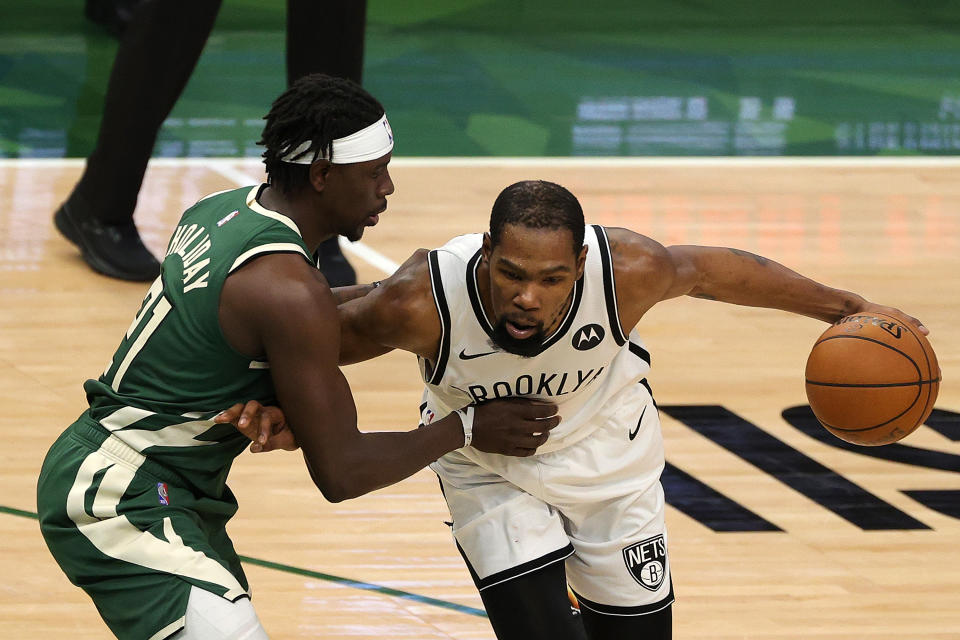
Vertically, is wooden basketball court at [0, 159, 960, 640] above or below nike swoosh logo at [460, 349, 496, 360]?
below

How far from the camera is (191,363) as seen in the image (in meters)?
2.72

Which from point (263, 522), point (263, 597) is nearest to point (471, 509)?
point (263, 597)

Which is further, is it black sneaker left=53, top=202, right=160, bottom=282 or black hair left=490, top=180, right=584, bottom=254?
black sneaker left=53, top=202, right=160, bottom=282

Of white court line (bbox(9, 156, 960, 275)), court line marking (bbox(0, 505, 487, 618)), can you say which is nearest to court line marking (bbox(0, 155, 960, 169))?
white court line (bbox(9, 156, 960, 275))

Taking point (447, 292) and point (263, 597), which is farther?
point (263, 597)

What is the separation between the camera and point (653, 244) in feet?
10.2

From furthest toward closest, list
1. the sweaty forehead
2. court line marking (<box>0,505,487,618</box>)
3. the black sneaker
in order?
the black sneaker < court line marking (<box>0,505,487,618</box>) < the sweaty forehead

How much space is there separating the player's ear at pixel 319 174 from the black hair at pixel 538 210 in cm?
34

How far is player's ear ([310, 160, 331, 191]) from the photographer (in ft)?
9.40

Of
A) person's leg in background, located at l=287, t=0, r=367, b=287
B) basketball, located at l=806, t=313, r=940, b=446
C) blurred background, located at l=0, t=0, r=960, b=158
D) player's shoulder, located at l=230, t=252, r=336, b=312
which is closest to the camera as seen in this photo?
player's shoulder, located at l=230, t=252, r=336, b=312

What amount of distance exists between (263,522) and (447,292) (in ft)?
5.46

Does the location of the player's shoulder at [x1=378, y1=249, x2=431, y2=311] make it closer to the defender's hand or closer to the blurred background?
the defender's hand

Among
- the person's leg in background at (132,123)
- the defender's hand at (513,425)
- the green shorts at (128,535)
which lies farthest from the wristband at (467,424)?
the person's leg in background at (132,123)

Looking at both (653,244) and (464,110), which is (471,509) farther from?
(464,110)
